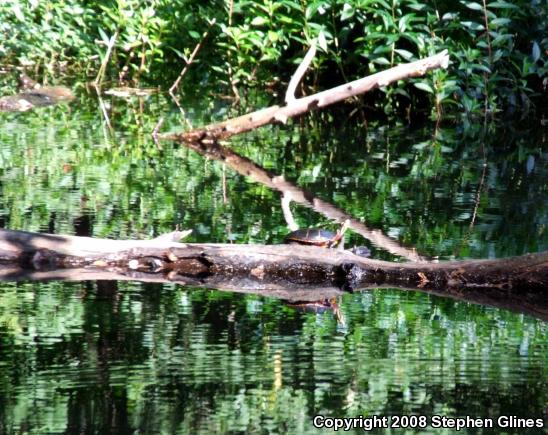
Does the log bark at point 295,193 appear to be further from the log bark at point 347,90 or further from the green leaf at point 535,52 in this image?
the green leaf at point 535,52

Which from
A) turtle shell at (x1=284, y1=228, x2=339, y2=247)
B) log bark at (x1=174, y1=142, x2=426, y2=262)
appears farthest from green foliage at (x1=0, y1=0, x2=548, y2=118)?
turtle shell at (x1=284, y1=228, x2=339, y2=247)

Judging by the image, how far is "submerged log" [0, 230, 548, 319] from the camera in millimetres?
6121

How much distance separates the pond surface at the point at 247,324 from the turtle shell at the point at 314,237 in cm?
39

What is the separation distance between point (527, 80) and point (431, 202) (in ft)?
21.4

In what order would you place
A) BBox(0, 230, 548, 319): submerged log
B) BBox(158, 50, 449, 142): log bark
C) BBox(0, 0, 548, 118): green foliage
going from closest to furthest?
BBox(0, 230, 548, 319): submerged log → BBox(158, 50, 449, 142): log bark → BBox(0, 0, 548, 118): green foliage

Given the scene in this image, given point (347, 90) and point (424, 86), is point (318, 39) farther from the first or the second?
point (347, 90)

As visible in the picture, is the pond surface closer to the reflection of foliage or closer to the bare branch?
the reflection of foliage

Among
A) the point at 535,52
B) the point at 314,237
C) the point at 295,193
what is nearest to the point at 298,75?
the point at 295,193

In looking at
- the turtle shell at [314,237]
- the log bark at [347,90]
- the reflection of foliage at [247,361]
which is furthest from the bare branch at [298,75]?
the reflection of foliage at [247,361]

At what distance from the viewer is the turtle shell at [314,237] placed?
21.7ft

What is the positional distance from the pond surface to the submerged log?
21cm

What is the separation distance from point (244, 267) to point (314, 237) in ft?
1.74

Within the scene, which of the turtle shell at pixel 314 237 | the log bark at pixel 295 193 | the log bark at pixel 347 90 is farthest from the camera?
the log bark at pixel 347 90

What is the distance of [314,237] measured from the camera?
6.63 meters
